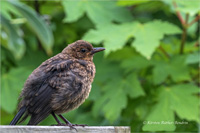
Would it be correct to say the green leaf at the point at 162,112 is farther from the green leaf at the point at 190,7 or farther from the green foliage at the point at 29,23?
the green foliage at the point at 29,23

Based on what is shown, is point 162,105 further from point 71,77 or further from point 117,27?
point 71,77

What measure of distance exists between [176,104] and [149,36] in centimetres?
73

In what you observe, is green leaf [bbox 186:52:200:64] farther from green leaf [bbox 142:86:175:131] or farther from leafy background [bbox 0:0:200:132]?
green leaf [bbox 142:86:175:131]

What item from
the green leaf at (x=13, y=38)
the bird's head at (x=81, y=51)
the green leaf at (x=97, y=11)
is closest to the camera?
the bird's head at (x=81, y=51)

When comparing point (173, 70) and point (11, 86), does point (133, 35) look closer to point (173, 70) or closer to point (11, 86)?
point (173, 70)

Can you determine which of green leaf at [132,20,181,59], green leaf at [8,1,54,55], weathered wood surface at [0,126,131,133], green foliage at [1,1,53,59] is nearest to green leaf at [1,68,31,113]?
green foliage at [1,1,53,59]

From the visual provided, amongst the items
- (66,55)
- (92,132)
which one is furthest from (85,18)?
(92,132)

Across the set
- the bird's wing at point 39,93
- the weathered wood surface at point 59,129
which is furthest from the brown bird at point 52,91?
the weathered wood surface at point 59,129

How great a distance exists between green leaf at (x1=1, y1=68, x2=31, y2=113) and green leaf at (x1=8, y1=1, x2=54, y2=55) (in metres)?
0.38

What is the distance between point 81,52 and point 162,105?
1.04 metres

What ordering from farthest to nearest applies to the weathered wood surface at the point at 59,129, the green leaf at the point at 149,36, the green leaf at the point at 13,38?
the green leaf at the point at 13,38, the green leaf at the point at 149,36, the weathered wood surface at the point at 59,129

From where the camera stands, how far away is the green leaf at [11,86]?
4.32 metres

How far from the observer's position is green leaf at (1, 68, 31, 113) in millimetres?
4320

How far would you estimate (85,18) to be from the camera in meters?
5.10
